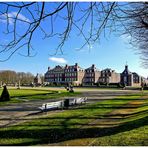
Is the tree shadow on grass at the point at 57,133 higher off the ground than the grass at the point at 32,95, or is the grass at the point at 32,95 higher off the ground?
the grass at the point at 32,95

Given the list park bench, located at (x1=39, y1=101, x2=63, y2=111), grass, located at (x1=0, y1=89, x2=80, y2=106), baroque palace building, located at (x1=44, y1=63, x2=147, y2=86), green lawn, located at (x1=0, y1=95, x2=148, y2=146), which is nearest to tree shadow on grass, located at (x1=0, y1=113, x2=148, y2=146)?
green lawn, located at (x1=0, y1=95, x2=148, y2=146)

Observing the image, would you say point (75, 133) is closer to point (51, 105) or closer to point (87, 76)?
point (51, 105)

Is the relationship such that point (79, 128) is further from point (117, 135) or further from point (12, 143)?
point (12, 143)

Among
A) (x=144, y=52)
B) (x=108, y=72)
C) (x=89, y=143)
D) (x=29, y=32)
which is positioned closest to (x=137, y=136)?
(x=89, y=143)

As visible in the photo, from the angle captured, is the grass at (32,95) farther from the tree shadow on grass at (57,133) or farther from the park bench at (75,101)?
the tree shadow on grass at (57,133)

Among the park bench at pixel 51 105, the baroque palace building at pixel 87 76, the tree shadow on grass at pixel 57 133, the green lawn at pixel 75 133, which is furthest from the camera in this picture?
the baroque palace building at pixel 87 76

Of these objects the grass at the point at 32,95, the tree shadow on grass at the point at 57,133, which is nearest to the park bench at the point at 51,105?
the tree shadow on grass at the point at 57,133

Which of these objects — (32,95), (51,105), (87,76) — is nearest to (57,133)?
(51,105)

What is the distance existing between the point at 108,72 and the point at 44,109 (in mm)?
100009

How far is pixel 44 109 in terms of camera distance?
64.4 feet

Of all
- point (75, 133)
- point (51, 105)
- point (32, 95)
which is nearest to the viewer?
point (75, 133)

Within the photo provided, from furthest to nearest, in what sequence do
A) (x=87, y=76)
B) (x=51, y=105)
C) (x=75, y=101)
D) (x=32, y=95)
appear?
1. (x=87, y=76)
2. (x=32, y=95)
3. (x=75, y=101)
4. (x=51, y=105)

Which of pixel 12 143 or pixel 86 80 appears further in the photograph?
pixel 86 80

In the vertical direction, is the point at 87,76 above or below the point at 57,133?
above
